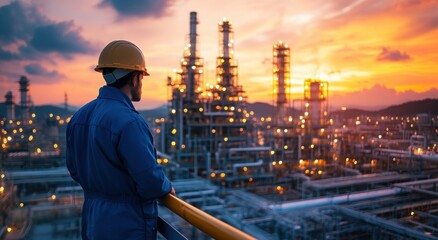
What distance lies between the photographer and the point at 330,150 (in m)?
19.0

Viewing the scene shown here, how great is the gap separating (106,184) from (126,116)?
0.26 m

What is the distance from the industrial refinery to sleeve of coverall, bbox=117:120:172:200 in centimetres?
34

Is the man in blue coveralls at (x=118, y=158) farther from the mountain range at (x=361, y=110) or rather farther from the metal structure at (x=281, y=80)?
the metal structure at (x=281, y=80)

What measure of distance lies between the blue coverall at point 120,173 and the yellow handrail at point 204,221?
0.19ft

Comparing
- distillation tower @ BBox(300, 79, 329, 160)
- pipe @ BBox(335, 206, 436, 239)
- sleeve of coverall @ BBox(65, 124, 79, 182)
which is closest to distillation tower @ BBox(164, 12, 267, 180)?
distillation tower @ BBox(300, 79, 329, 160)

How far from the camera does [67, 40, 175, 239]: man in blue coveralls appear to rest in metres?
1.11

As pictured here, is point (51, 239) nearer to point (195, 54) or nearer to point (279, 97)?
point (195, 54)

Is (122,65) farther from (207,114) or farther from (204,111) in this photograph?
(204,111)

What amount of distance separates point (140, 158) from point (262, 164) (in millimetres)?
17100

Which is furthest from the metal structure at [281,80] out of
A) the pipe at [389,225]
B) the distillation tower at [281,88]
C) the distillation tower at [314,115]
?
the pipe at [389,225]

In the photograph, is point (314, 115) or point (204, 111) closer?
point (204, 111)

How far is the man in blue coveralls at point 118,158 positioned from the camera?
111 centimetres

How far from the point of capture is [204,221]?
1.05 meters

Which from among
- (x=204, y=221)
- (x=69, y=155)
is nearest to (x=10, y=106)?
(x=69, y=155)
